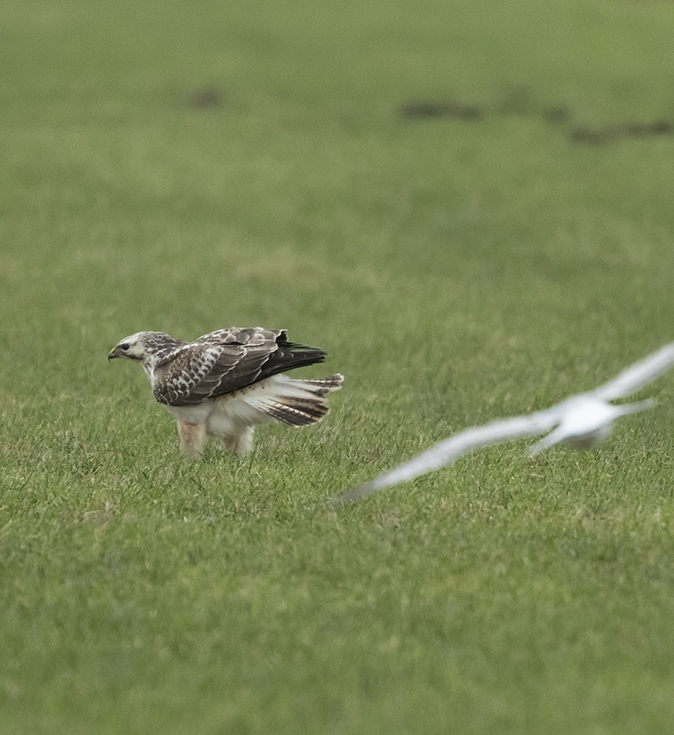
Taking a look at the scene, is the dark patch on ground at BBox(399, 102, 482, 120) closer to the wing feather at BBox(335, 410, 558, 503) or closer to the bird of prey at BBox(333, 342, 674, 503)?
the bird of prey at BBox(333, 342, 674, 503)

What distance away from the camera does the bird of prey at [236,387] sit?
932 centimetres

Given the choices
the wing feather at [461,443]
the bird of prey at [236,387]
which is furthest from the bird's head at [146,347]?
the wing feather at [461,443]

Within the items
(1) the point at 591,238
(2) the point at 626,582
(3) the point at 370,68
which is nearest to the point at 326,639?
(2) the point at 626,582

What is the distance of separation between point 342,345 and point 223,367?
607cm

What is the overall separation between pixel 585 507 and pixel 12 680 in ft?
12.2

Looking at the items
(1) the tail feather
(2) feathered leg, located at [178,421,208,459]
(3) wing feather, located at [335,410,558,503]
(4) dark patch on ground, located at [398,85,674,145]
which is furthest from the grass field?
(3) wing feather, located at [335,410,558,503]

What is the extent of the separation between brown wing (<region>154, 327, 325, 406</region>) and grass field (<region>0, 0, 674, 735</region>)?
0.52m

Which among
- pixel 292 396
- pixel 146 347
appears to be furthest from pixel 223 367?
pixel 146 347

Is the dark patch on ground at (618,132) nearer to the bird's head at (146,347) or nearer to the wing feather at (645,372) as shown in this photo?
the bird's head at (146,347)

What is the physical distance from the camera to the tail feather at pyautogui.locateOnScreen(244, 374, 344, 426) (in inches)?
366

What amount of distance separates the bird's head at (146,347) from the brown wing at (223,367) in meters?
0.43

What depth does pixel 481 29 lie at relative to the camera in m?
36.4

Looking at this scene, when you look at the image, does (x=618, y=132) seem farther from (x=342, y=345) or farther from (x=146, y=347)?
(x=146, y=347)

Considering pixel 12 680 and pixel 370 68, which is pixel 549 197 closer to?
pixel 370 68
